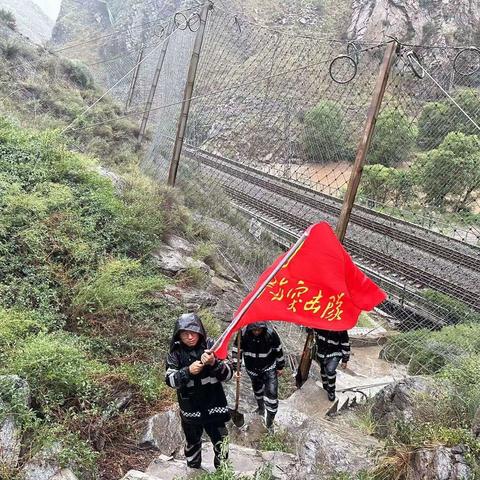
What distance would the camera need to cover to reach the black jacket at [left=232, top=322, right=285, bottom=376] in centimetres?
399

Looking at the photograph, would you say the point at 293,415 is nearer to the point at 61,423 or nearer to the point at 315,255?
the point at 315,255

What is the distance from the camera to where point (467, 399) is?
300 centimetres

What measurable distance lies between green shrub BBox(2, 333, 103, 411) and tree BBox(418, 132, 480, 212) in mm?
13238

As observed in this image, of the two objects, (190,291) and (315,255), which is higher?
(315,255)

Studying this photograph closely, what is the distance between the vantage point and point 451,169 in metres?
14.9

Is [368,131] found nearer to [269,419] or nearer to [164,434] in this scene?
[269,419]

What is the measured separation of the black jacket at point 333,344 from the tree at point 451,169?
37.3 feet

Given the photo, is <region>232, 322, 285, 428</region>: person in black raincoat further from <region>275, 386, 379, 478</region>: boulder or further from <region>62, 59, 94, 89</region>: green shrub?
<region>62, 59, 94, 89</region>: green shrub

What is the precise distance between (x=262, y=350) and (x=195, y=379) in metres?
1.05

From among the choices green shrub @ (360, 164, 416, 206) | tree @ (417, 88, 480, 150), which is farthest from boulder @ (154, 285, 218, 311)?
green shrub @ (360, 164, 416, 206)

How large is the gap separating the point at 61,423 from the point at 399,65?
485 centimetres

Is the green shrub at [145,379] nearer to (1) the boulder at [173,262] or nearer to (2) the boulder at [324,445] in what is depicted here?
(2) the boulder at [324,445]

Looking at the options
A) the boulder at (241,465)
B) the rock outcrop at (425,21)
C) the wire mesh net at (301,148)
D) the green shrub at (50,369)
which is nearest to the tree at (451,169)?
the wire mesh net at (301,148)

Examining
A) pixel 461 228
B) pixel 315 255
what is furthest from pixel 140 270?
pixel 461 228
